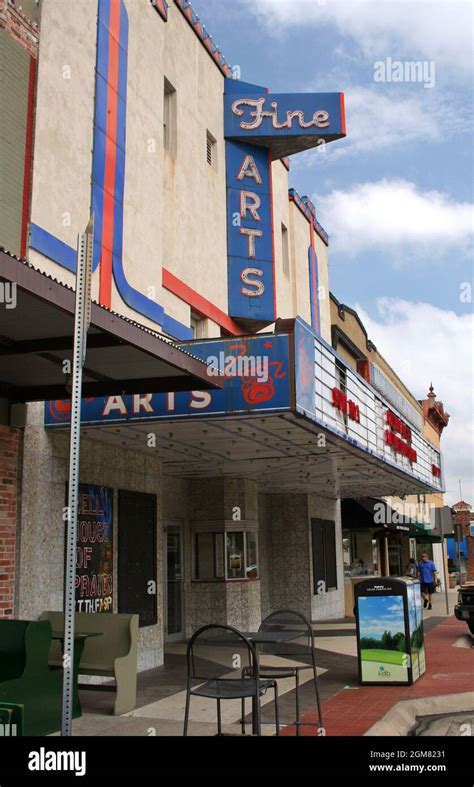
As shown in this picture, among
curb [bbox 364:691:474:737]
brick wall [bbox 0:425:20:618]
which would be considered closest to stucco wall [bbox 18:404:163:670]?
brick wall [bbox 0:425:20:618]

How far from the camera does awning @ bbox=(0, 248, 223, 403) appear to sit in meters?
6.61

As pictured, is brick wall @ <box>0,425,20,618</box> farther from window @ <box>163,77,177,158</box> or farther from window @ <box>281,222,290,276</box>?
window @ <box>281,222,290,276</box>

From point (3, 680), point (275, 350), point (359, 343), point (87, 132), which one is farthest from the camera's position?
point (359, 343)

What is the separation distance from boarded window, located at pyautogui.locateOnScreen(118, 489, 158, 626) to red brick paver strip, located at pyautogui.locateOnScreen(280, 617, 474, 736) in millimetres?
3689

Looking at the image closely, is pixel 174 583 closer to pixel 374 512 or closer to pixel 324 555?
pixel 324 555

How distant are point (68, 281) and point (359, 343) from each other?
2129 centimetres

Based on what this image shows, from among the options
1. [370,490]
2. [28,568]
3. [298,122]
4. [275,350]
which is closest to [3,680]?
[28,568]

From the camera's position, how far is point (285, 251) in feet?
71.7

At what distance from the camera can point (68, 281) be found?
11219mm

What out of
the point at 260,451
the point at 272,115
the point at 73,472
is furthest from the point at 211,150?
the point at 73,472

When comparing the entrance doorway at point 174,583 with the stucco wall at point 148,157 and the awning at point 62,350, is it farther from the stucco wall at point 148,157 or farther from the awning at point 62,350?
the awning at point 62,350

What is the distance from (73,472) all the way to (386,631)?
25.7 feet

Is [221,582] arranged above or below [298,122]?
below

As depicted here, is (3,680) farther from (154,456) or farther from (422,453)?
(422,453)
